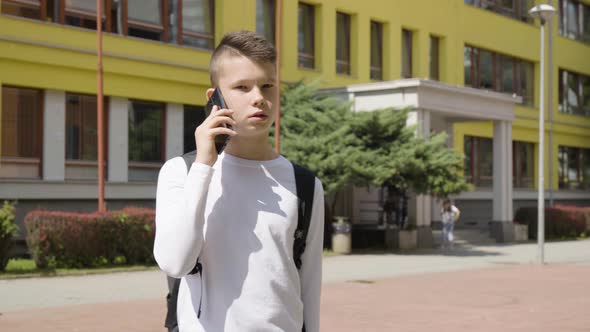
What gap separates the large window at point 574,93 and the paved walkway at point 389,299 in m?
25.7

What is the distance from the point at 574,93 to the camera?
152 ft

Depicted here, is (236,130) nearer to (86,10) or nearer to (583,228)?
(86,10)

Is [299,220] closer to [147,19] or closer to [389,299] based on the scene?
[389,299]

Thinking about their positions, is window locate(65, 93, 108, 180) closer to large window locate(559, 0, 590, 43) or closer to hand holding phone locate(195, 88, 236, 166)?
hand holding phone locate(195, 88, 236, 166)

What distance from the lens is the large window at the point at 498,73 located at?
124 ft

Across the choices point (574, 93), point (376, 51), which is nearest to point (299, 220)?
point (376, 51)

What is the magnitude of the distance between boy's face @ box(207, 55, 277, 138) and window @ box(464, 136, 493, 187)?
35994 mm

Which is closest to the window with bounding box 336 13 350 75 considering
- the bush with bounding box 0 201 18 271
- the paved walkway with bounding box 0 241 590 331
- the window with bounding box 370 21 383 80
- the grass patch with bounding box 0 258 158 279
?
the window with bounding box 370 21 383 80

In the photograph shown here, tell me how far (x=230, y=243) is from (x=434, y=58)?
112 feet

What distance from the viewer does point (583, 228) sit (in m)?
35.7

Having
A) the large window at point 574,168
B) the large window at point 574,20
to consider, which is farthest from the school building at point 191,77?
the large window at point 574,20

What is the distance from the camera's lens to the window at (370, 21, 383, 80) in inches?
1291

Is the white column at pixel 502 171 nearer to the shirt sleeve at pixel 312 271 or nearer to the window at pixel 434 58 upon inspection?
the window at pixel 434 58

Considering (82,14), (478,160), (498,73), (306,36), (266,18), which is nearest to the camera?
(82,14)
